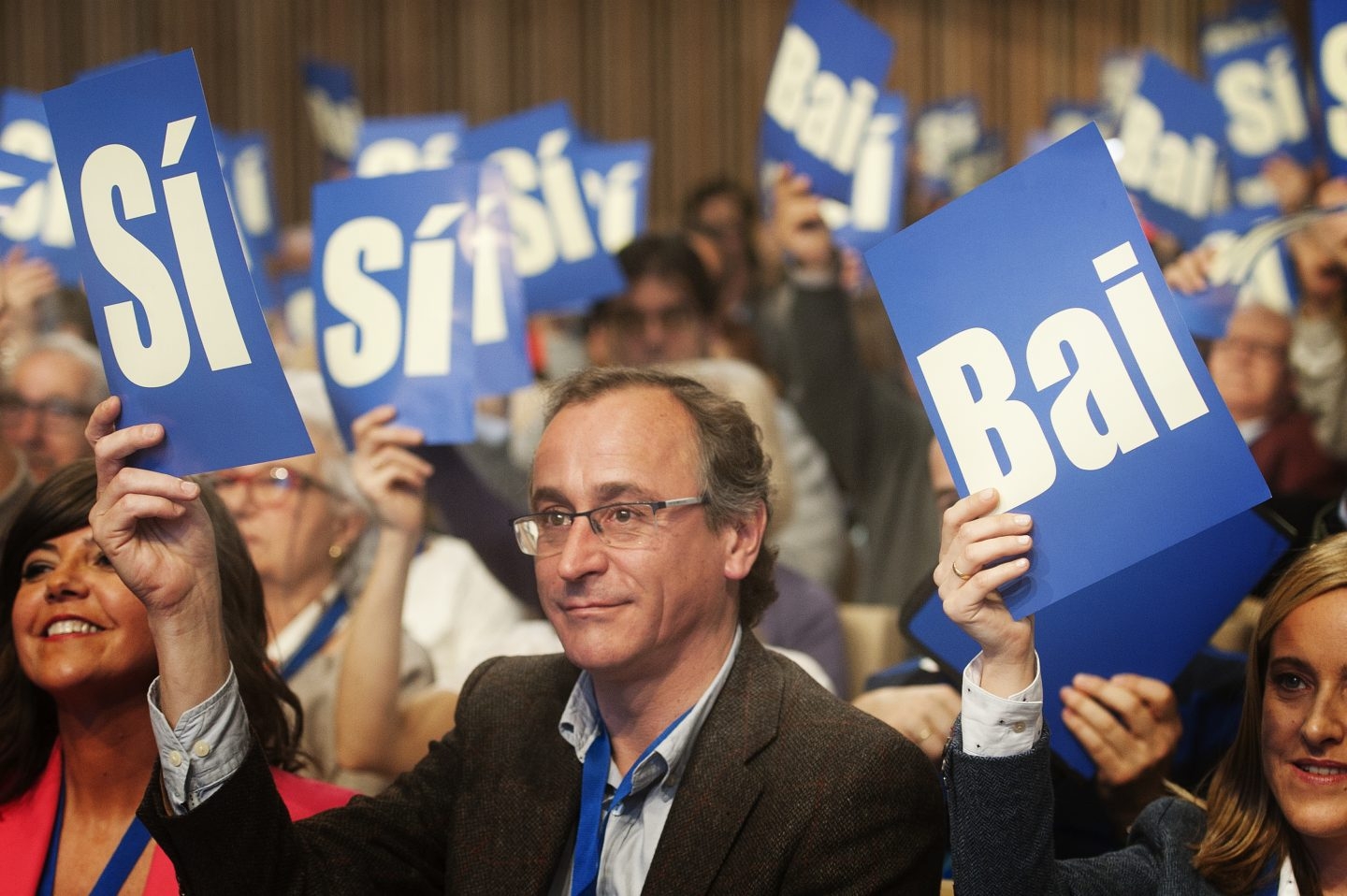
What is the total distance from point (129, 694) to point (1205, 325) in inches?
86.2

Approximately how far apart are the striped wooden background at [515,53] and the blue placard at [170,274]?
820 centimetres

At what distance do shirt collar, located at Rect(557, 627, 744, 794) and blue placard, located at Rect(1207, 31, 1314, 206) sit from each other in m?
3.63

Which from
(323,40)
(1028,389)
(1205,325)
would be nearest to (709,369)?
(1205,325)

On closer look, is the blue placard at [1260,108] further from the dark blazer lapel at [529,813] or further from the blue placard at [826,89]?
the dark blazer lapel at [529,813]

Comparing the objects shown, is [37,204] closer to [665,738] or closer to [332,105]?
[665,738]

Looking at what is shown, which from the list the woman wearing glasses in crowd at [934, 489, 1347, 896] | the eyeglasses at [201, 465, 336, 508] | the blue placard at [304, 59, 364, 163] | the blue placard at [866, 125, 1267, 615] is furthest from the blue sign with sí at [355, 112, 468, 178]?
the woman wearing glasses in crowd at [934, 489, 1347, 896]

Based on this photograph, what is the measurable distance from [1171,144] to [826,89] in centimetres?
103

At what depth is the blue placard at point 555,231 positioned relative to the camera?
4156 millimetres

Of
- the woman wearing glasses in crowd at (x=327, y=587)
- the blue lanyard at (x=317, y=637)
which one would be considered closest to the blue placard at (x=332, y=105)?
the woman wearing glasses in crowd at (x=327, y=587)

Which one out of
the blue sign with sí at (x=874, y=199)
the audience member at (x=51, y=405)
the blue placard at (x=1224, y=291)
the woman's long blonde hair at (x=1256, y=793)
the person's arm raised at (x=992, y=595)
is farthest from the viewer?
the blue sign with sí at (x=874, y=199)

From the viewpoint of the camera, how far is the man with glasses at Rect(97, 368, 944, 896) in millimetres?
1657

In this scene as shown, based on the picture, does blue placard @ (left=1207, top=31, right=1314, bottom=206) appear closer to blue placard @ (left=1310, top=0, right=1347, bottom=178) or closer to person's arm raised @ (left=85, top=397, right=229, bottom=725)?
blue placard @ (left=1310, top=0, right=1347, bottom=178)

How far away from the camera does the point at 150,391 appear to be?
5.48ft

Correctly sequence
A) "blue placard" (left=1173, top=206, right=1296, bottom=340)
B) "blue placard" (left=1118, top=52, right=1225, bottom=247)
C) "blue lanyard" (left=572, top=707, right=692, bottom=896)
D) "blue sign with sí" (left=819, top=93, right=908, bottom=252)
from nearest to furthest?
"blue lanyard" (left=572, top=707, right=692, bottom=896)
"blue placard" (left=1173, top=206, right=1296, bottom=340)
"blue placard" (left=1118, top=52, right=1225, bottom=247)
"blue sign with sí" (left=819, top=93, right=908, bottom=252)
